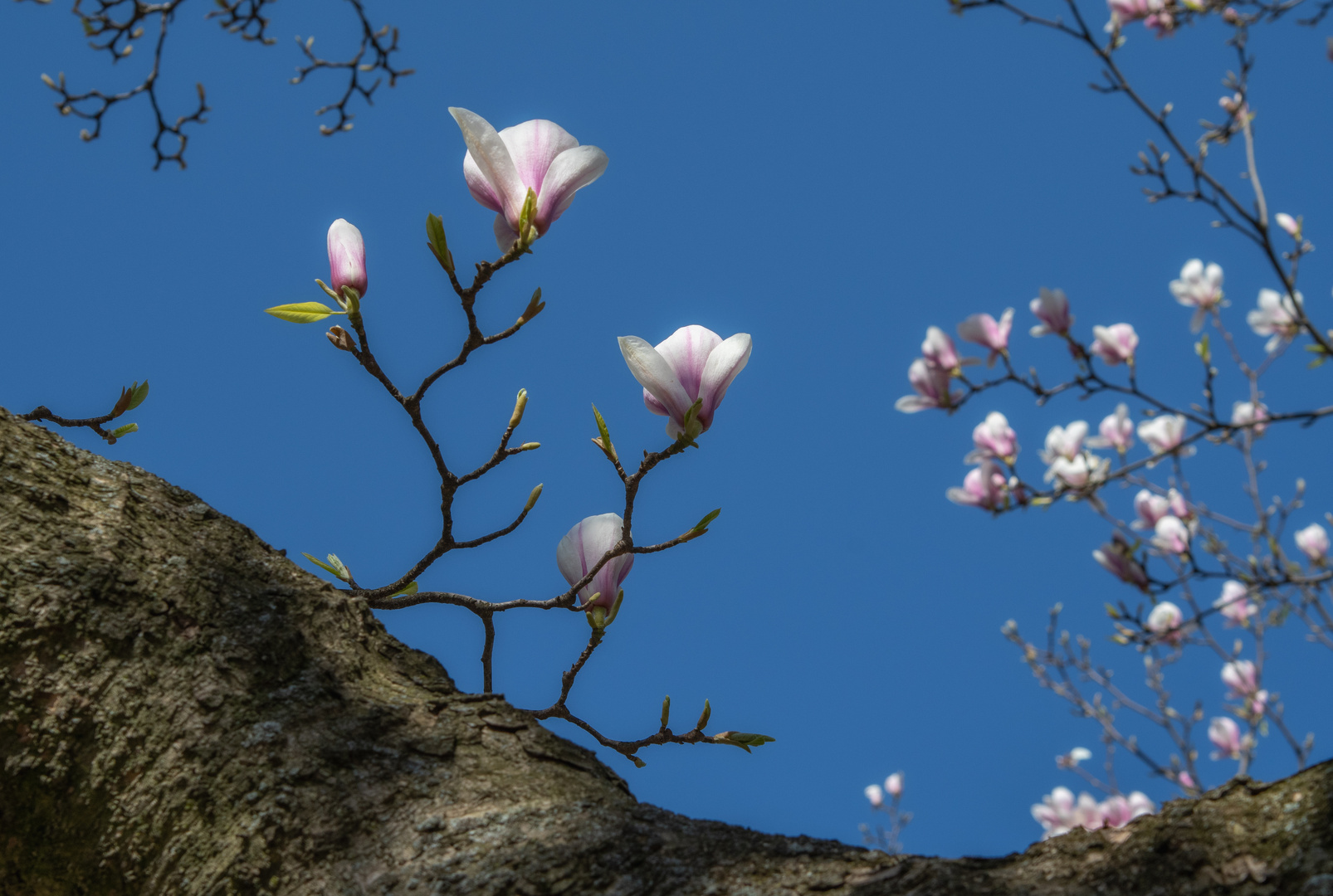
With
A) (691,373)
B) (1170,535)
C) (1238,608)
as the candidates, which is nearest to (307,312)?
(691,373)

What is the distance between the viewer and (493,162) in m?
0.98

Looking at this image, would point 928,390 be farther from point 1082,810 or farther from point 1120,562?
point 1082,810

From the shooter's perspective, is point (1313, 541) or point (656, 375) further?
point (1313, 541)

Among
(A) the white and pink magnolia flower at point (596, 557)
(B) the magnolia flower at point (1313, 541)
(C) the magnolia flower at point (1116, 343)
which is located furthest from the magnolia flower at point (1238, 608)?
(A) the white and pink magnolia flower at point (596, 557)

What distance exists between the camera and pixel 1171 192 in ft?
8.33

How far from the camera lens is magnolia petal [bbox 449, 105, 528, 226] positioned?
94 cm

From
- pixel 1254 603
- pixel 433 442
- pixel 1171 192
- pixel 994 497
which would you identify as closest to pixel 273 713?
pixel 433 442

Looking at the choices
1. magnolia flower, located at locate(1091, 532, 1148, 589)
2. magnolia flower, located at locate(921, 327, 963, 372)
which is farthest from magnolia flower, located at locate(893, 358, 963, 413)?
magnolia flower, located at locate(1091, 532, 1148, 589)

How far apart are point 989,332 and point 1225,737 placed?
2361 millimetres

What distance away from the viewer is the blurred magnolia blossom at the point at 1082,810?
11.9 feet

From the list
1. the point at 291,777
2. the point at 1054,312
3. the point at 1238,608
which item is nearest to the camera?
the point at 291,777

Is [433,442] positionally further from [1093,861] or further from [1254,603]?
[1254,603]

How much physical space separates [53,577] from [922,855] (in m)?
0.72

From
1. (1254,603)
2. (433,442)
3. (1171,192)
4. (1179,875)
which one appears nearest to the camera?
(1179,875)
